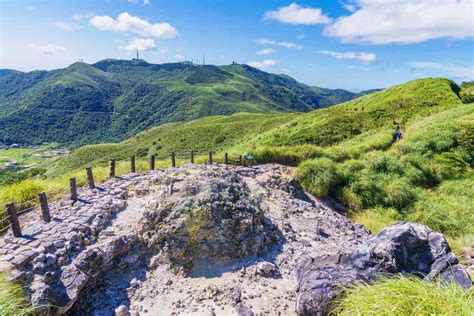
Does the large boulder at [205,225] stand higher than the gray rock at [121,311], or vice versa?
the large boulder at [205,225]

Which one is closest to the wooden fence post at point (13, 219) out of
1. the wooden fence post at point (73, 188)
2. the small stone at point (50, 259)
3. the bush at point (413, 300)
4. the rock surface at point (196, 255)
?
the rock surface at point (196, 255)

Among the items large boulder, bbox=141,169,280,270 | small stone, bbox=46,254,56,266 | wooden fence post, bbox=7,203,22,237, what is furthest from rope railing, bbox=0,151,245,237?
large boulder, bbox=141,169,280,270

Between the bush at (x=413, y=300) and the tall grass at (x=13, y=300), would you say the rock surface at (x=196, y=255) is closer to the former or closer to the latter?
the tall grass at (x=13, y=300)

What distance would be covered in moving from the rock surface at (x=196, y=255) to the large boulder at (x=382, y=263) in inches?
0.9

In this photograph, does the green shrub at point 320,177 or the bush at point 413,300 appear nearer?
the bush at point 413,300

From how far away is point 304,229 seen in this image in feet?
38.6

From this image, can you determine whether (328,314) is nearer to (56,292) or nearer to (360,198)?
(56,292)

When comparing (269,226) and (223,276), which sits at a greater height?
(269,226)

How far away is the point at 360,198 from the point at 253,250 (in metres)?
9.32

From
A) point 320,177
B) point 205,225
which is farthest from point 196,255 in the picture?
point 320,177

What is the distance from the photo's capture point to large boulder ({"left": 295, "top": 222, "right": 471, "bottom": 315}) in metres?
6.29

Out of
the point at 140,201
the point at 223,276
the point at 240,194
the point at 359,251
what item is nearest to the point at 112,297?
the point at 223,276

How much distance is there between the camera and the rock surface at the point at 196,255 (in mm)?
6715

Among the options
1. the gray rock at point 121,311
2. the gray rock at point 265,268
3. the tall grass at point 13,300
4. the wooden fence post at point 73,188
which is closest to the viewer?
the tall grass at point 13,300
